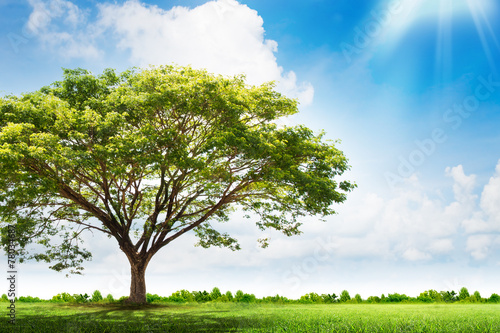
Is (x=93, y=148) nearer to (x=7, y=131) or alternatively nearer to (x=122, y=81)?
(x=7, y=131)

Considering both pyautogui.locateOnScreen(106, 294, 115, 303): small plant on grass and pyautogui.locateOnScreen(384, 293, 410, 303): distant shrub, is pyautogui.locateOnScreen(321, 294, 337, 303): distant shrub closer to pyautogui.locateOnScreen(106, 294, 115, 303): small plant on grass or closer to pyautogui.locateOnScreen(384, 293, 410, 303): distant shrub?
pyautogui.locateOnScreen(384, 293, 410, 303): distant shrub

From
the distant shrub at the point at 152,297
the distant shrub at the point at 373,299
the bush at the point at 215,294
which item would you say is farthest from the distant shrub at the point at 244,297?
the distant shrub at the point at 373,299

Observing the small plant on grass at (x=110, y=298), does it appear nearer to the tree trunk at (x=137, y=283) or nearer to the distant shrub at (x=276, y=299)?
the tree trunk at (x=137, y=283)

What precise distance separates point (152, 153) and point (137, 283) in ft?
25.0

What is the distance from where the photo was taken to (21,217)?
18594 millimetres

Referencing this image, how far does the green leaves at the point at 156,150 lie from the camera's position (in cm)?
1484

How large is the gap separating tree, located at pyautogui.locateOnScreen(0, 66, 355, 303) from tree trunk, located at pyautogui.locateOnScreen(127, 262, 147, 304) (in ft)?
0.16

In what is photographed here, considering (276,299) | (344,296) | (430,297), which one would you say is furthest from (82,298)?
(430,297)

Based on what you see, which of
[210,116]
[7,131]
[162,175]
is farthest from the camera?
[162,175]

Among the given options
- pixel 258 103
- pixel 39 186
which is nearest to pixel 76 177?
pixel 39 186

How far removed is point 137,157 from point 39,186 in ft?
13.6

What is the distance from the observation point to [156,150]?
15.3 m

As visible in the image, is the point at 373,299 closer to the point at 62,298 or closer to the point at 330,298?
the point at 330,298

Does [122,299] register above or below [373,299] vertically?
above
